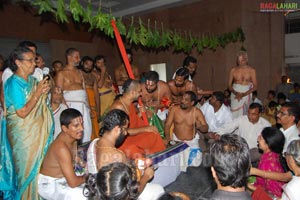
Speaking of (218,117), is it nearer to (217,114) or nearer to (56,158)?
(217,114)

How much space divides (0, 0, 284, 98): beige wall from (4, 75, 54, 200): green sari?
5329mm

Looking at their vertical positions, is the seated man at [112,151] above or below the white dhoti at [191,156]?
above

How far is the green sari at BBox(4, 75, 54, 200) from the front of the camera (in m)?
2.68

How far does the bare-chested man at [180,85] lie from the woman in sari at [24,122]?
8.04 ft

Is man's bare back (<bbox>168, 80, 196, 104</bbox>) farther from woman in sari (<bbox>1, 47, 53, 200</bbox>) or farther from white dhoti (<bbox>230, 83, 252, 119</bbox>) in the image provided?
woman in sari (<bbox>1, 47, 53, 200</bbox>)

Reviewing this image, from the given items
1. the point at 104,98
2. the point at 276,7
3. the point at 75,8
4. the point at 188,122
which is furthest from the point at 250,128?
the point at 276,7

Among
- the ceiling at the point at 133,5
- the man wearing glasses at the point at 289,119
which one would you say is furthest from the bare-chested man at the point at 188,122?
the ceiling at the point at 133,5

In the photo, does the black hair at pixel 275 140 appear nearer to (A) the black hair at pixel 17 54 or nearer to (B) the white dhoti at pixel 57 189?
(B) the white dhoti at pixel 57 189

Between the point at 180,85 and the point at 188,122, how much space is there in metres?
0.86

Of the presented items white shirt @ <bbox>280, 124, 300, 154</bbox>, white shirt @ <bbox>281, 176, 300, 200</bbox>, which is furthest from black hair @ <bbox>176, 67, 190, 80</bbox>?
white shirt @ <bbox>281, 176, 300, 200</bbox>

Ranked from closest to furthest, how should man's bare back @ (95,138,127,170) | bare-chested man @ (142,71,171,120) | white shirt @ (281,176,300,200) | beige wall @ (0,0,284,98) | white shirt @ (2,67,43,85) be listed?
white shirt @ (281,176,300,200) < man's bare back @ (95,138,127,170) < white shirt @ (2,67,43,85) < bare-chested man @ (142,71,171,120) < beige wall @ (0,0,284,98)

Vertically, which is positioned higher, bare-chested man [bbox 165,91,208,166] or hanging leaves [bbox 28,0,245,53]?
hanging leaves [bbox 28,0,245,53]

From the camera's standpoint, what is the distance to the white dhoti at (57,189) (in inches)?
90.0

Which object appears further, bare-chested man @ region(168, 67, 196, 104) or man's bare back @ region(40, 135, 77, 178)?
bare-chested man @ region(168, 67, 196, 104)
